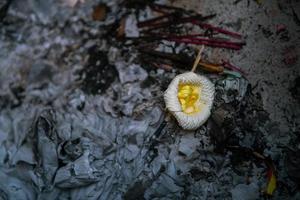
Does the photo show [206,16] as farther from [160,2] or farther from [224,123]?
[224,123]

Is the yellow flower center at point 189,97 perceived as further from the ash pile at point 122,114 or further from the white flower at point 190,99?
the ash pile at point 122,114

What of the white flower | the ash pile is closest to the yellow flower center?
the white flower

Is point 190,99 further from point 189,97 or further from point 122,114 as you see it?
point 122,114

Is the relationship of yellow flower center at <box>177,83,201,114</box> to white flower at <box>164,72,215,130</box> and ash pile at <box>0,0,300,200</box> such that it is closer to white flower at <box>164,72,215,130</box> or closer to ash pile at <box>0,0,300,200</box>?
white flower at <box>164,72,215,130</box>

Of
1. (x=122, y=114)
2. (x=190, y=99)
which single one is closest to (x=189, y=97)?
(x=190, y=99)

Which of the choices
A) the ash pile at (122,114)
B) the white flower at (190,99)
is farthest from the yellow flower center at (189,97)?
the ash pile at (122,114)
